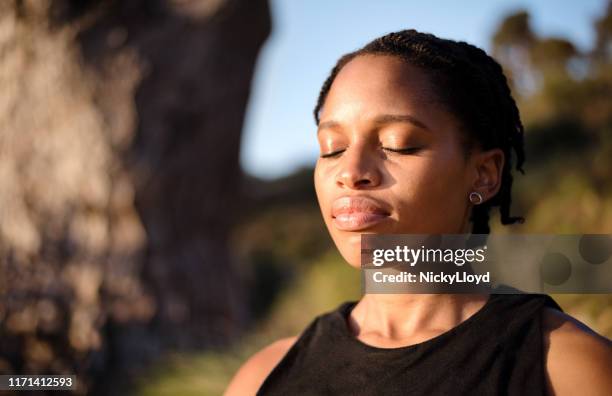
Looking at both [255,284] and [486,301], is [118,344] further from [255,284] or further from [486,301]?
[486,301]

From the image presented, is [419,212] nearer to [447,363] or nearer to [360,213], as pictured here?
[360,213]

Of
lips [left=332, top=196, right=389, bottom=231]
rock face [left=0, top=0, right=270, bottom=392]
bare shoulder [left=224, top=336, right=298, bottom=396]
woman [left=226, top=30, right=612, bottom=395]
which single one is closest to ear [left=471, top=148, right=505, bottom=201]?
woman [left=226, top=30, right=612, bottom=395]

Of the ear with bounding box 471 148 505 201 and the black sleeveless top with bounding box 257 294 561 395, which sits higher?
the ear with bounding box 471 148 505 201

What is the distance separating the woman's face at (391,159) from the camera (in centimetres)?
163

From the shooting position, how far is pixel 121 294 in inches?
284

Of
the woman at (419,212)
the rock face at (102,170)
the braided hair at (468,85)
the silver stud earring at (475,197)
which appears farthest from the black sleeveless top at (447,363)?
the rock face at (102,170)

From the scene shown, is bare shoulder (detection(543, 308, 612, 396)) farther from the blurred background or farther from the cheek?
the blurred background

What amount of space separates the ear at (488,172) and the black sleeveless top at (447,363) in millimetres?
294

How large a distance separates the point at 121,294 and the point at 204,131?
92.5 inches

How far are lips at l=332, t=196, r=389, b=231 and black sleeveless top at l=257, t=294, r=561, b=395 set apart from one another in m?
0.34

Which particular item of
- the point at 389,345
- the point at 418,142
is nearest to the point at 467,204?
the point at 418,142

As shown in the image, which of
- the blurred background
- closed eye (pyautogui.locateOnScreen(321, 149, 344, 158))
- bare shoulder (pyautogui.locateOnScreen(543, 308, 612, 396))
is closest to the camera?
bare shoulder (pyautogui.locateOnScreen(543, 308, 612, 396))

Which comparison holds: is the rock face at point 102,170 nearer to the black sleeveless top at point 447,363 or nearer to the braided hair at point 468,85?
the black sleeveless top at point 447,363

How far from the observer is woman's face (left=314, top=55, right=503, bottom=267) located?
1633mm
